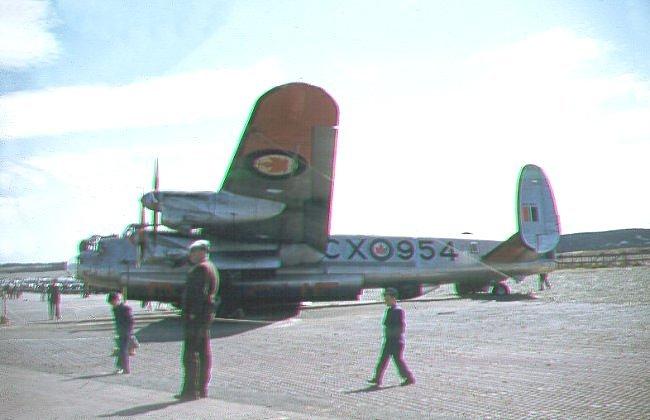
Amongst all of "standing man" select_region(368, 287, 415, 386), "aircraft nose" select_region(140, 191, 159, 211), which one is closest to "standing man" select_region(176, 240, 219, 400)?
"standing man" select_region(368, 287, 415, 386)

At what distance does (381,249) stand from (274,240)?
22.3 ft

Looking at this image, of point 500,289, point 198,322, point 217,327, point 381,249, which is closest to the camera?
point 198,322

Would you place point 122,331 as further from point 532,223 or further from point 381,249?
point 532,223

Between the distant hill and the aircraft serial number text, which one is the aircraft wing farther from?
the distant hill

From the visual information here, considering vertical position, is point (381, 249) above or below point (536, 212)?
below

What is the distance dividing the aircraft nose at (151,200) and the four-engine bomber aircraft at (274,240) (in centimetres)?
3

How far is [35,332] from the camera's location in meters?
19.0

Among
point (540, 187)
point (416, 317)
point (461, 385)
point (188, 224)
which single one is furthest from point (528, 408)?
point (540, 187)

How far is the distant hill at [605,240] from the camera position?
126669mm

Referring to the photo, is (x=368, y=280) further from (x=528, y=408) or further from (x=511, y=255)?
(x=528, y=408)

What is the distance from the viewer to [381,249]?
93.8 ft

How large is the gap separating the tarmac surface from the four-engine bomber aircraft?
4357mm

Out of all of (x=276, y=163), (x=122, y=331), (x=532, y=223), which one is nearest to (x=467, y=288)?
(x=532, y=223)

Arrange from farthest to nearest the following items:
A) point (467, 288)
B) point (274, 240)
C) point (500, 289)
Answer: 1. point (467, 288)
2. point (500, 289)
3. point (274, 240)
